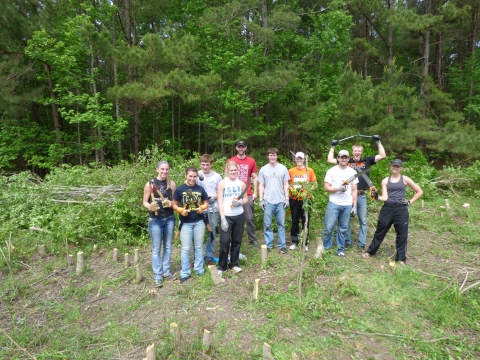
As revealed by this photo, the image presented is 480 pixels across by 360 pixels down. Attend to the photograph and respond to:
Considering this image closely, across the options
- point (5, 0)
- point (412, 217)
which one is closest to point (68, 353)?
point (412, 217)

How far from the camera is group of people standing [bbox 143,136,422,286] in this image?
3947 mm

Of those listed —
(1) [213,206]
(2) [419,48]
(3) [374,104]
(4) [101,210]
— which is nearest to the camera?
(1) [213,206]

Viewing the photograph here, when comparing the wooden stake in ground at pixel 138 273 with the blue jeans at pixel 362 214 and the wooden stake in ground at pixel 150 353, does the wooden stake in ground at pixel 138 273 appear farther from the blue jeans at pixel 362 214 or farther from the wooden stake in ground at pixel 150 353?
the blue jeans at pixel 362 214

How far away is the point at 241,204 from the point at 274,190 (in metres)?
0.79

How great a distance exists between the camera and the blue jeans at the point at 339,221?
4402mm

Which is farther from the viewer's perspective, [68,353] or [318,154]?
[318,154]

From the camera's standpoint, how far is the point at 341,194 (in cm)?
433

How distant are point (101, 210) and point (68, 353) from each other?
320 cm

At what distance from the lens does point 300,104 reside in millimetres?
12672

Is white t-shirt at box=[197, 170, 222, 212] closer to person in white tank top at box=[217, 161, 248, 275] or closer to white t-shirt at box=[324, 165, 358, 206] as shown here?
person in white tank top at box=[217, 161, 248, 275]

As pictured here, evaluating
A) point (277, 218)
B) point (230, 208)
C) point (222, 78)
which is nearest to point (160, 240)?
point (230, 208)

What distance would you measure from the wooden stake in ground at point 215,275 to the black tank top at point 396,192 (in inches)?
109

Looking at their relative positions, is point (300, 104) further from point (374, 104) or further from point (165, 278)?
point (165, 278)

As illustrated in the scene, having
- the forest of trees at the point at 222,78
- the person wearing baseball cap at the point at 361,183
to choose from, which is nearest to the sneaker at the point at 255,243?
the person wearing baseball cap at the point at 361,183
